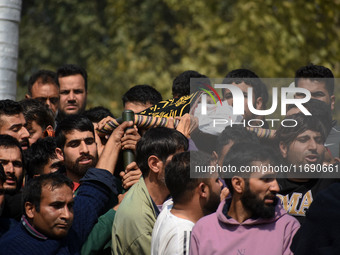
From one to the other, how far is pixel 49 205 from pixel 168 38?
11442 millimetres

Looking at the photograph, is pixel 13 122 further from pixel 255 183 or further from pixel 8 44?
pixel 255 183

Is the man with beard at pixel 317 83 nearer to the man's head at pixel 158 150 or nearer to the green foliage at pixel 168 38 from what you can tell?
the man's head at pixel 158 150

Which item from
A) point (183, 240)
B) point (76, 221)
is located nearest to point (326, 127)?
point (183, 240)

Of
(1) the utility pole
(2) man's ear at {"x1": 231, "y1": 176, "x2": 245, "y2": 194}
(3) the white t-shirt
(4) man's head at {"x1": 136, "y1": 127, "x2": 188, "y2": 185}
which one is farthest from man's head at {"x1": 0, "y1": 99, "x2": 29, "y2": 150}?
(2) man's ear at {"x1": 231, "y1": 176, "x2": 245, "y2": 194}

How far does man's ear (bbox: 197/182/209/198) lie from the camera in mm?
5113

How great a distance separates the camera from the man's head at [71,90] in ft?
27.2

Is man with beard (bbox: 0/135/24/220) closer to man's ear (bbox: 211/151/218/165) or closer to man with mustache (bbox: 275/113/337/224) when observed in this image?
man's ear (bbox: 211/151/218/165)

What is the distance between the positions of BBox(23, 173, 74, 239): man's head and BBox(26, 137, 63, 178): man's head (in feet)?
3.64

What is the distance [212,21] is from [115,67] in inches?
95.6

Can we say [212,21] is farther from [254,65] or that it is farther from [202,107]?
[202,107]

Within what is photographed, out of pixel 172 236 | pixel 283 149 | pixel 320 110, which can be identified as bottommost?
pixel 172 236

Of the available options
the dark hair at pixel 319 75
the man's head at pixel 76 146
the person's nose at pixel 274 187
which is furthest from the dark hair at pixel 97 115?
the person's nose at pixel 274 187

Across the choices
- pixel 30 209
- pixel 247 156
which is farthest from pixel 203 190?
pixel 30 209

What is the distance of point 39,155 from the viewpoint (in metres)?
6.53
